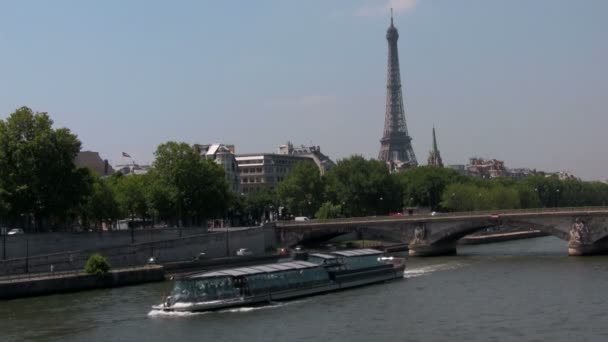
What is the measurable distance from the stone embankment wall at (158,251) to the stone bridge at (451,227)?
11.9 feet

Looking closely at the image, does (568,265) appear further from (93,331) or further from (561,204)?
(561,204)

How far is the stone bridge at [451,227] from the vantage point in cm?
5956

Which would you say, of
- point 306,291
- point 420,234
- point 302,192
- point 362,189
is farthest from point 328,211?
point 306,291

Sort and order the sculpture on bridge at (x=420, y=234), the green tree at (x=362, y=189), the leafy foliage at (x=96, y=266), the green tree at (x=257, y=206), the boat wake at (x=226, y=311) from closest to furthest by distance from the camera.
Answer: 1. the boat wake at (x=226, y=311)
2. the leafy foliage at (x=96, y=266)
3. the sculpture on bridge at (x=420, y=234)
4. the green tree at (x=362, y=189)
5. the green tree at (x=257, y=206)

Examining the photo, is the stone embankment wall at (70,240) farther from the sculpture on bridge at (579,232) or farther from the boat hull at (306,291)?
the sculpture on bridge at (579,232)

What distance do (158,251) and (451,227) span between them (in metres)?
21.3

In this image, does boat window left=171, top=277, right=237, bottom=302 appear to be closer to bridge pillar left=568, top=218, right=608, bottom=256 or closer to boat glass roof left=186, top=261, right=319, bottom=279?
boat glass roof left=186, top=261, right=319, bottom=279

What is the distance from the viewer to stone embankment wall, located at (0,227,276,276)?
50188mm

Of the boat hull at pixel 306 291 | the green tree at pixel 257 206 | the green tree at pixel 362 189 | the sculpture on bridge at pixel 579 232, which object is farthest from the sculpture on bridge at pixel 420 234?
the green tree at pixel 257 206

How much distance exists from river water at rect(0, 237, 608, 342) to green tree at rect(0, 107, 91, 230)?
1429cm

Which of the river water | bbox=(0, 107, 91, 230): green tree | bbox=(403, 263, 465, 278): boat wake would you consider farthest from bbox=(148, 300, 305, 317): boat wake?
bbox=(0, 107, 91, 230): green tree

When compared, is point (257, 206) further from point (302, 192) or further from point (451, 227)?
point (451, 227)

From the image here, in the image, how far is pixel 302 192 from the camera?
97812mm

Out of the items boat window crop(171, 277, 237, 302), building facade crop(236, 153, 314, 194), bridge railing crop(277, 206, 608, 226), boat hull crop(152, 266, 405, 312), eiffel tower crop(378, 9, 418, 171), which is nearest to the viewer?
boat hull crop(152, 266, 405, 312)
